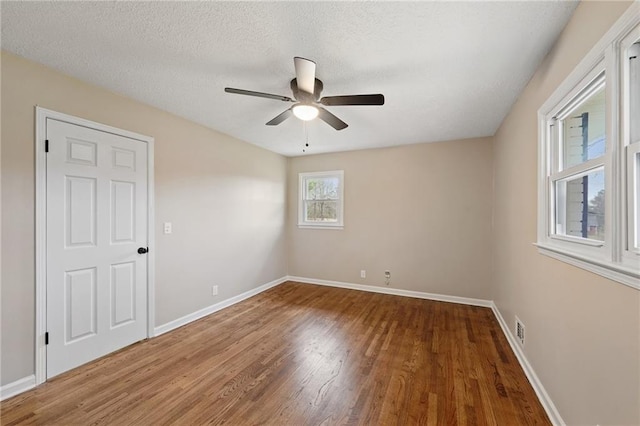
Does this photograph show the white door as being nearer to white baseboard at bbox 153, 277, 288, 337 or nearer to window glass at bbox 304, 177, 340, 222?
white baseboard at bbox 153, 277, 288, 337

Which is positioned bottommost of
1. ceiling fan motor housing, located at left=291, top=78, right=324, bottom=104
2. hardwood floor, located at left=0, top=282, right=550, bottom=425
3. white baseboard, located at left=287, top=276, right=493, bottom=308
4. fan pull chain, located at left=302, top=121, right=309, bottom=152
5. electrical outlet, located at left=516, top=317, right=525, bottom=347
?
hardwood floor, located at left=0, top=282, right=550, bottom=425

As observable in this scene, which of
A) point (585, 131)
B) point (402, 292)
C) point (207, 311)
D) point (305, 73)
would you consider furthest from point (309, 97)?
point (402, 292)

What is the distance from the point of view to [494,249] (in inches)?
141

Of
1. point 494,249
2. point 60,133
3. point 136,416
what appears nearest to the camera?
point 136,416

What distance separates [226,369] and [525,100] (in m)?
3.55

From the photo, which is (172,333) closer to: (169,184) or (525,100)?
(169,184)

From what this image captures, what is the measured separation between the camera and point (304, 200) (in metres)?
5.13

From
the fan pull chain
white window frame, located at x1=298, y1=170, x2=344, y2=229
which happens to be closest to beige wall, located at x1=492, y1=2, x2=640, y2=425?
the fan pull chain

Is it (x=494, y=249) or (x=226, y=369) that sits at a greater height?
(x=494, y=249)

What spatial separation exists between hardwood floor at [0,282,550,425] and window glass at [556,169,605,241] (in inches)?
48.6

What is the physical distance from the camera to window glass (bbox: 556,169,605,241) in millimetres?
1360

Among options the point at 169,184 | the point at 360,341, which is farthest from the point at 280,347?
the point at 169,184

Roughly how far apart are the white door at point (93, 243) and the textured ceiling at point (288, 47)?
2.09 feet

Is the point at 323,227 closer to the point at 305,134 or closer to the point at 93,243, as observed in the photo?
the point at 305,134
